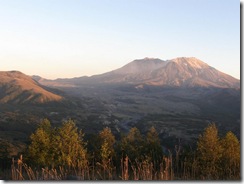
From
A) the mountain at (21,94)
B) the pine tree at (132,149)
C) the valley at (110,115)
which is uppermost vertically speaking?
the mountain at (21,94)

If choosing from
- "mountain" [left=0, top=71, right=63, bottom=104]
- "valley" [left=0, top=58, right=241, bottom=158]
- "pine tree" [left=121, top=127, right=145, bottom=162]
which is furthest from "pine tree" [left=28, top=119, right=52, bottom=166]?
"mountain" [left=0, top=71, right=63, bottom=104]

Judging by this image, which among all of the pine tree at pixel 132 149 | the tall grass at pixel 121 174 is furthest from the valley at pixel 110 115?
the tall grass at pixel 121 174

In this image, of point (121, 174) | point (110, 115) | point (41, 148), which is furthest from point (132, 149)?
point (110, 115)

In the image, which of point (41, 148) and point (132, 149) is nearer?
point (41, 148)

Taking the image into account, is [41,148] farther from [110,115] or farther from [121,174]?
[110,115]

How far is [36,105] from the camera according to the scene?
123812mm

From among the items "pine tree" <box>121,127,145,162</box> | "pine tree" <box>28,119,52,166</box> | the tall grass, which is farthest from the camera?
"pine tree" <box>121,127,145,162</box>

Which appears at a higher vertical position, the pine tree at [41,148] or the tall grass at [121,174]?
the tall grass at [121,174]

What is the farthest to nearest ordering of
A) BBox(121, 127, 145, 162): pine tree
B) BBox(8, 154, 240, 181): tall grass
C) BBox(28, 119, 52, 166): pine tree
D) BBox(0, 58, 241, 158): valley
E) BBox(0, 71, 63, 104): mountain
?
BBox(0, 71, 63, 104): mountain → BBox(0, 58, 241, 158): valley → BBox(121, 127, 145, 162): pine tree → BBox(28, 119, 52, 166): pine tree → BBox(8, 154, 240, 181): tall grass

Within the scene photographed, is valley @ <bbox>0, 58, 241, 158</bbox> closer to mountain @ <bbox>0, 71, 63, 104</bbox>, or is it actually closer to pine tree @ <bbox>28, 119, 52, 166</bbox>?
mountain @ <bbox>0, 71, 63, 104</bbox>

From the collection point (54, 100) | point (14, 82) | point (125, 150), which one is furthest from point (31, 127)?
point (14, 82)

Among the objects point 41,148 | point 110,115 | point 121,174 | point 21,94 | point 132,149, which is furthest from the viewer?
point 21,94

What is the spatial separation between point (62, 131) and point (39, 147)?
380cm

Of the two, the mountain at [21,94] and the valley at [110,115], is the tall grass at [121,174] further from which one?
the mountain at [21,94]
